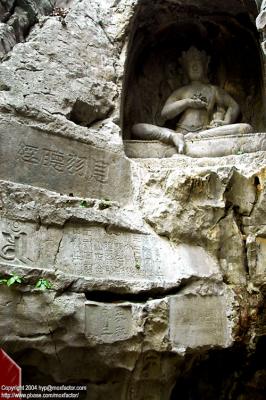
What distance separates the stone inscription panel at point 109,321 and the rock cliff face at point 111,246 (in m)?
0.01

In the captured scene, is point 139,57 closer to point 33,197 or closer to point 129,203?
point 129,203

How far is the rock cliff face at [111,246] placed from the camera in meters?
4.87

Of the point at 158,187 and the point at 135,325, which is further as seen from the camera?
the point at 158,187

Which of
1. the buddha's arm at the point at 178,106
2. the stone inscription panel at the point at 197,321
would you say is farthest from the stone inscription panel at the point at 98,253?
the buddha's arm at the point at 178,106

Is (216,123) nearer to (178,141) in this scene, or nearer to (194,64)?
(178,141)

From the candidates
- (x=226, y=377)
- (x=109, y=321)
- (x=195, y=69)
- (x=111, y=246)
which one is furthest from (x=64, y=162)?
(x=195, y=69)

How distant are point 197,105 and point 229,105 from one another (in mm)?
570

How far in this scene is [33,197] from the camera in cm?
523

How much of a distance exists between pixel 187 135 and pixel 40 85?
2151 millimetres

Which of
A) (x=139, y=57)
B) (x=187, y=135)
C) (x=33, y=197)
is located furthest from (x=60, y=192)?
(x=139, y=57)

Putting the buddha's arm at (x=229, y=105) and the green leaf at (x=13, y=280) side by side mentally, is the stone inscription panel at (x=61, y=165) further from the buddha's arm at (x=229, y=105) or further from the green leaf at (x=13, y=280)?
the buddha's arm at (x=229, y=105)

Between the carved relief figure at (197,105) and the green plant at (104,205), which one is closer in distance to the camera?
the green plant at (104,205)

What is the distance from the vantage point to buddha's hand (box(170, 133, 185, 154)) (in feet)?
21.9

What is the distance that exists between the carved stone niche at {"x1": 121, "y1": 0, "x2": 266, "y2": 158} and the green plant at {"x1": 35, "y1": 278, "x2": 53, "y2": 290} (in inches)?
123
